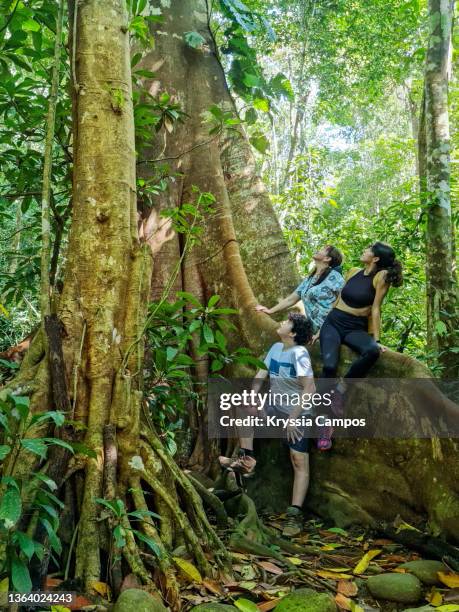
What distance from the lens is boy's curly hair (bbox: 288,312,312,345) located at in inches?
166

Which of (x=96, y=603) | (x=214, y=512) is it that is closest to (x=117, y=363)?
(x=96, y=603)

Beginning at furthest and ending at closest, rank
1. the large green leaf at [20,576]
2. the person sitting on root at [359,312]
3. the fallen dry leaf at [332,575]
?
the person sitting on root at [359,312]
the fallen dry leaf at [332,575]
the large green leaf at [20,576]

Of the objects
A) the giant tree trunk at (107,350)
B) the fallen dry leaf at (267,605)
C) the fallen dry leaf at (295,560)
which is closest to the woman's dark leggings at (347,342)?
the fallen dry leaf at (295,560)

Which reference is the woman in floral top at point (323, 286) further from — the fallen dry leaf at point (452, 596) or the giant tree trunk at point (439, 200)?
the fallen dry leaf at point (452, 596)

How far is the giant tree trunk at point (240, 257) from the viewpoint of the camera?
3637mm

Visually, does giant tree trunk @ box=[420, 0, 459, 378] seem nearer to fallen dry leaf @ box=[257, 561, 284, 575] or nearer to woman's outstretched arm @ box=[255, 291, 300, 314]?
woman's outstretched arm @ box=[255, 291, 300, 314]

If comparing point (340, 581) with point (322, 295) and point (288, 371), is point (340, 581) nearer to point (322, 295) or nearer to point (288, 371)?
point (288, 371)

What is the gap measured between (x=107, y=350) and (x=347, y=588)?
5.39 feet

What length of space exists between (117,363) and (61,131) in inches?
75.6

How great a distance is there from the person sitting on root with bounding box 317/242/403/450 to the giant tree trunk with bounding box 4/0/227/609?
1.62m

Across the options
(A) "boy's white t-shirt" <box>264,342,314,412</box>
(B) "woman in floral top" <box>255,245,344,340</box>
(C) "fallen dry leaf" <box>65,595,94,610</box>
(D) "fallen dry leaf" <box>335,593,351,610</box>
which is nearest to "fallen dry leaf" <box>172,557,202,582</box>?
(C) "fallen dry leaf" <box>65,595,94,610</box>

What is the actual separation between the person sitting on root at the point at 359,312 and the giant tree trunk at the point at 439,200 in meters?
1.52

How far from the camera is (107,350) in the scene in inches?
110

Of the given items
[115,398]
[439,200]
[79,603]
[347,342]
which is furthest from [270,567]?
[439,200]
